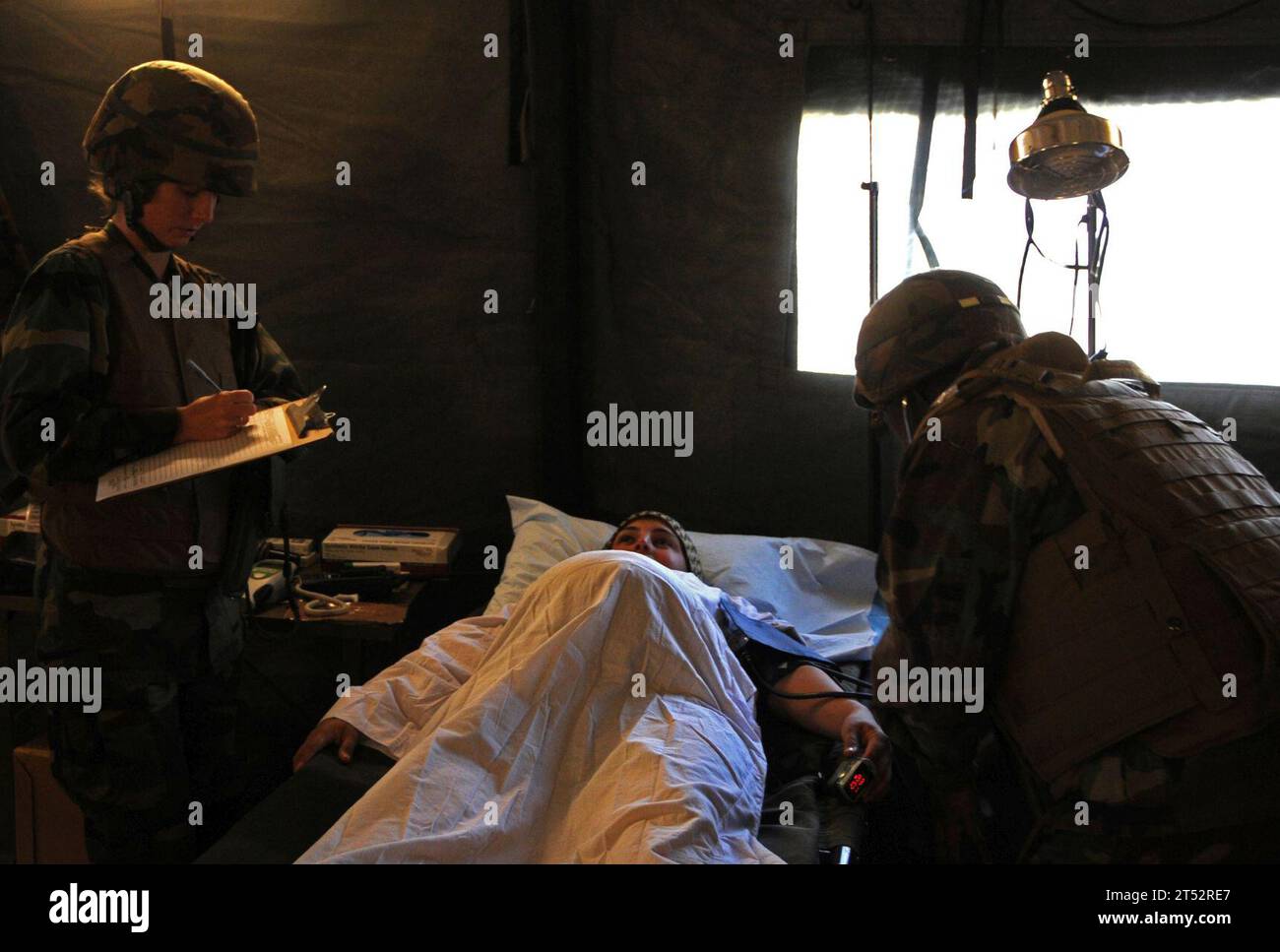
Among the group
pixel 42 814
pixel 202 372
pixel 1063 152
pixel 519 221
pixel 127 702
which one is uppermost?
pixel 519 221

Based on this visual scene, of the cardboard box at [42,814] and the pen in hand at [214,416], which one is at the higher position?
the pen in hand at [214,416]

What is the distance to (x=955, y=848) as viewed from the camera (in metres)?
1.65

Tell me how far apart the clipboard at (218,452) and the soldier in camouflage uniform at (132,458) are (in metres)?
0.02

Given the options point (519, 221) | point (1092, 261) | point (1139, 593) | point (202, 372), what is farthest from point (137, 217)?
point (1092, 261)

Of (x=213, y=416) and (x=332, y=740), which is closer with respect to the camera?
(x=213, y=416)

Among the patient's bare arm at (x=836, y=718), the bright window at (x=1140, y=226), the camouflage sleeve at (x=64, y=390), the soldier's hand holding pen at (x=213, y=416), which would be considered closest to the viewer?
the camouflage sleeve at (x=64, y=390)

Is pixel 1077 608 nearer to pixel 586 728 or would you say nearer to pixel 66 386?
pixel 586 728

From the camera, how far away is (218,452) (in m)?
1.80

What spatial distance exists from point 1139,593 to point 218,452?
1.51 meters

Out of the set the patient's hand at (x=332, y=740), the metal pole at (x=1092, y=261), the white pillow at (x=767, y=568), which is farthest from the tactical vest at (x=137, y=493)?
the metal pole at (x=1092, y=261)

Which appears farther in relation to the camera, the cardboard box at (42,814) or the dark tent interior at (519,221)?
the dark tent interior at (519,221)

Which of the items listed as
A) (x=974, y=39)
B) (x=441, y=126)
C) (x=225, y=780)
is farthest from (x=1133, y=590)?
(x=441, y=126)

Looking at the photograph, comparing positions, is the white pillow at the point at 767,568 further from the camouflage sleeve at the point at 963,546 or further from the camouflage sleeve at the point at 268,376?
the camouflage sleeve at the point at 963,546

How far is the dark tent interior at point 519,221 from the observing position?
2982 millimetres
